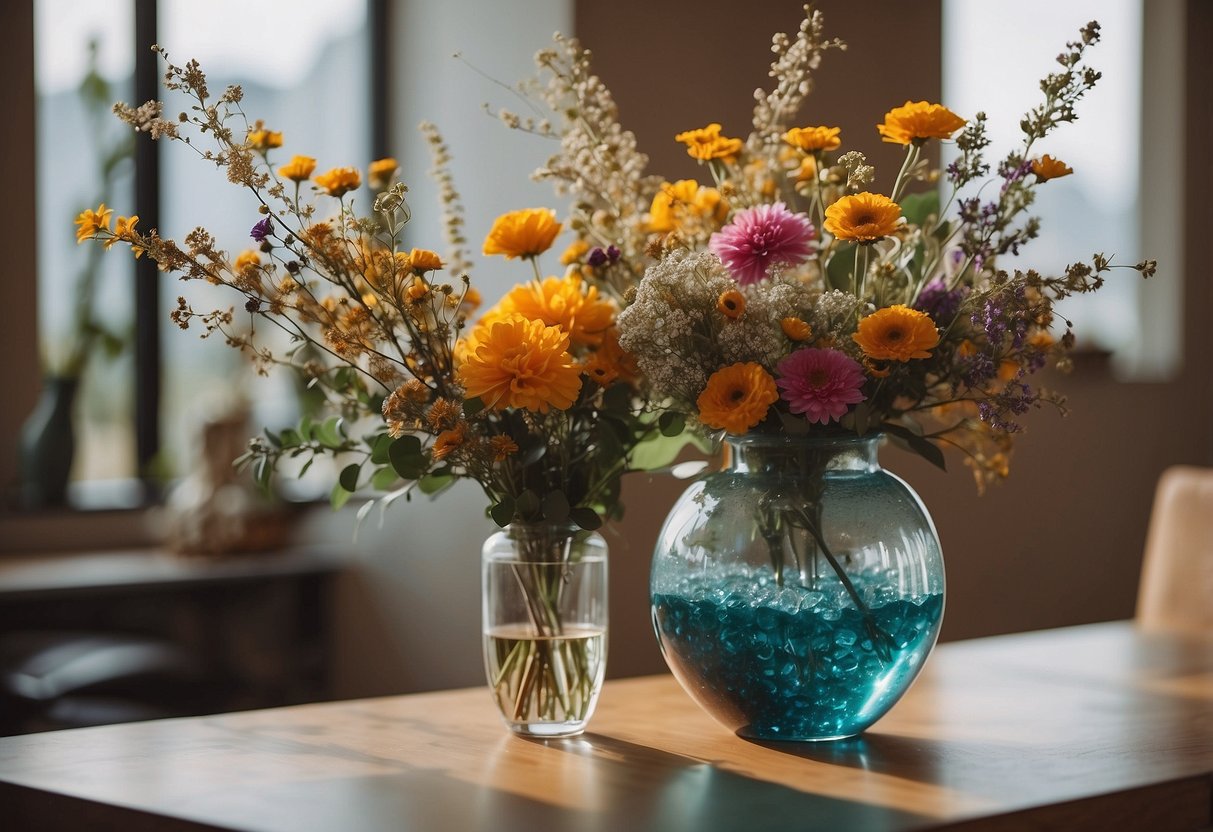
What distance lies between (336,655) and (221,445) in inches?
22.1

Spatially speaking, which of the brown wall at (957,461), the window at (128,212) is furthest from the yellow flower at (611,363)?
the window at (128,212)

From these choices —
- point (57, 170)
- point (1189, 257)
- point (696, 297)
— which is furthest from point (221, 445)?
point (1189, 257)

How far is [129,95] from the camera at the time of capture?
330cm

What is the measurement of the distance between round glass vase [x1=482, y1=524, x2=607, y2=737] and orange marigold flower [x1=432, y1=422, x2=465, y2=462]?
0.44ft

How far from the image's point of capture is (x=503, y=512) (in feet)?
4.24

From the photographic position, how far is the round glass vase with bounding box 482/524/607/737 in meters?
1.36

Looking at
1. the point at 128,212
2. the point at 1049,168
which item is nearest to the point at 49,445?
the point at 128,212

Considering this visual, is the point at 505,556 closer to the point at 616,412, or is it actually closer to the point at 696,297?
the point at 616,412

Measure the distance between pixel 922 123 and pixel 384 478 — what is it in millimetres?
614

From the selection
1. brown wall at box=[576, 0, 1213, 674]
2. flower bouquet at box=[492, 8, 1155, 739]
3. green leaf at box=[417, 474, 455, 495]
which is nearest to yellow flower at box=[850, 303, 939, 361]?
flower bouquet at box=[492, 8, 1155, 739]

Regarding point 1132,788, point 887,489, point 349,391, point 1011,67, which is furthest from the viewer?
point 1011,67

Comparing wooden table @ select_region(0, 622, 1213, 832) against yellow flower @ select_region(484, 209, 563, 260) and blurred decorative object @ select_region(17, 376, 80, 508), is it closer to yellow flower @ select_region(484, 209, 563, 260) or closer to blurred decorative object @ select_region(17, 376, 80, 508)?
yellow flower @ select_region(484, 209, 563, 260)

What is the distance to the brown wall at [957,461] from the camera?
2732 mm

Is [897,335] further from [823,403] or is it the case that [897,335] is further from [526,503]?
[526,503]
